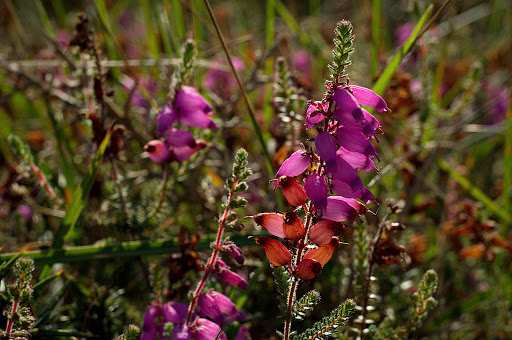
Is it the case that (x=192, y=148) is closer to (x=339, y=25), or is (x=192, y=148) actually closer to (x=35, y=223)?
(x=339, y=25)

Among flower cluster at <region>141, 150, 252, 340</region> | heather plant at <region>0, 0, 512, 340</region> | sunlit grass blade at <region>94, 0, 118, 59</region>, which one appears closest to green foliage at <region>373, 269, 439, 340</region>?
heather plant at <region>0, 0, 512, 340</region>

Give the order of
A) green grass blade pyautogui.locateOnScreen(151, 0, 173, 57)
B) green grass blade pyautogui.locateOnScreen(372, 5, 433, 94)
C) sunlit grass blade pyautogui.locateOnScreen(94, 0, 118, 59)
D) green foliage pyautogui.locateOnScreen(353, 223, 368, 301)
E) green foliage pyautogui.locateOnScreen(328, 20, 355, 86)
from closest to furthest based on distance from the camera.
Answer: green foliage pyautogui.locateOnScreen(328, 20, 355, 86)
green foliage pyautogui.locateOnScreen(353, 223, 368, 301)
green grass blade pyautogui.locateOnScreen(372, 5, 433, 94)
sunlit grass blade pyautogui.locateOnScreen(94, 0, 118, 59)
green grass blade pyautogui.locateOnScreen(151, 0, 173, 57)

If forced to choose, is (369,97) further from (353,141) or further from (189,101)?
(189,101)

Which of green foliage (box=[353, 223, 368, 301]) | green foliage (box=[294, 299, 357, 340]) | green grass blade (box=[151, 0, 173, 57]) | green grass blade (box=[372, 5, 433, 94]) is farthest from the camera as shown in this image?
green grass blade (box=[151, 0, 173, 57])

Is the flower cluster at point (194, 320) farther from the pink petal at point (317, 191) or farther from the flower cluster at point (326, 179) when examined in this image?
the pink petal at point (317, 191)

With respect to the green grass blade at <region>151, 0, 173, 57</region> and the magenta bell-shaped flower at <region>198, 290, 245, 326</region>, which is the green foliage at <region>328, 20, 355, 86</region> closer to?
the magenta bell-shaped flower at <region>198, 290, 245, 326</region>

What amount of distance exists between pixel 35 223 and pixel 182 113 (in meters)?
1.35

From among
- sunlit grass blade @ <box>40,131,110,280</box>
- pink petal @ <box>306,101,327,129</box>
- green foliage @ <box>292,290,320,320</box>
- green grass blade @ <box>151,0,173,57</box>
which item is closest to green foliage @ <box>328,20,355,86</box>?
pink petal @ <box>306,101,327,129</box>

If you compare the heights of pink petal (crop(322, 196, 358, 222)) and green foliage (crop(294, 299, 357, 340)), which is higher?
pink petal (crop(322, 196, 358, 222))

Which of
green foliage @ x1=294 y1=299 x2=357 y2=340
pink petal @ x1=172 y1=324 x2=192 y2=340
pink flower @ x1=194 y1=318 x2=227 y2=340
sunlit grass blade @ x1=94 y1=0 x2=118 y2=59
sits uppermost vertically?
sunlit grass blade @ x1=94 y1=0 x2=118 y2=59

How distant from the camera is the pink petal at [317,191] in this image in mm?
1160

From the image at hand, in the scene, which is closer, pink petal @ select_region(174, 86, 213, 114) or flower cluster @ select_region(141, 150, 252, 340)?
flower cluster @ select_region(141, 150, 252, 340)

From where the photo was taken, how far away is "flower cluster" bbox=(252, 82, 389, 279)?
3.85 ft

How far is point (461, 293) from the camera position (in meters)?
2.63
